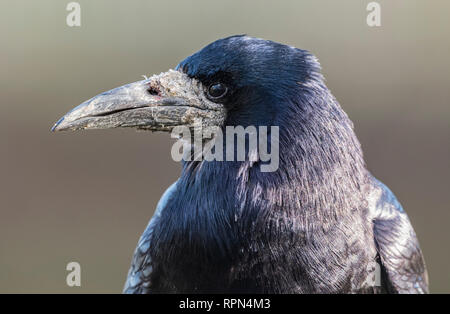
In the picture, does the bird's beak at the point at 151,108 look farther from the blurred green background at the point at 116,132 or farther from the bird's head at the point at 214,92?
the blurred green background at the point at 116,132

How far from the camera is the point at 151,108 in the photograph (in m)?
3.41

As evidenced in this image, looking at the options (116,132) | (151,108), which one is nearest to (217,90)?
(151,108)

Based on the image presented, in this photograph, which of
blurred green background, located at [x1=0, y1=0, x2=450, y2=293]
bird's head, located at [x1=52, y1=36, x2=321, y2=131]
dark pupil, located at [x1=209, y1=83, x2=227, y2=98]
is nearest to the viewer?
bird's head, located at [x1=52, y1=36, x2=321, y2=131]

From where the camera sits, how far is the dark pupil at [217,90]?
337 centimetres

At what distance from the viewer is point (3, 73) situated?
29.3 feet

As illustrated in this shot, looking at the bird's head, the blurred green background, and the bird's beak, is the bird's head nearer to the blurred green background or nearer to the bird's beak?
the bird's beak

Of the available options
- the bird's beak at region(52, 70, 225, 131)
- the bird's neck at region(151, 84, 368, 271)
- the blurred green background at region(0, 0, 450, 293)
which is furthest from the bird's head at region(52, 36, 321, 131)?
the blurred green background at region(0, 0, 450, 293)

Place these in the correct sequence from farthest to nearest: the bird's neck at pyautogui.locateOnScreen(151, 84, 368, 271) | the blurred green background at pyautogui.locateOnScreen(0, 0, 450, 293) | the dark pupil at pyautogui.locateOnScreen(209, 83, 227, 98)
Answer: the blurred green background at pyautogui.locateOnScreen(0, 0, 450, 293), the dark pupil at pyautogui.locateOnScreen(209, 83, 227, 98), the bird's neck at pyautogui.locateOnScreen(151, 84, 368, 271)

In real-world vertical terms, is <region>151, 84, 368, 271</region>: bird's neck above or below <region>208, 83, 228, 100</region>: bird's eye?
below

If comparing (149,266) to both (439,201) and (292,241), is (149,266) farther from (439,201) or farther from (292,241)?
(439,201)

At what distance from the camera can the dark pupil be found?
3.37m

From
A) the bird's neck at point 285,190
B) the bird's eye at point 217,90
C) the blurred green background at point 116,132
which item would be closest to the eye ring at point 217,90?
the bird's eye at point 217,90

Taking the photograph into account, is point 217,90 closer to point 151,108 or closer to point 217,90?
point 217,90

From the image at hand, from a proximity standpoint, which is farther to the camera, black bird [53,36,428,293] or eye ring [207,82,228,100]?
eye ring [207,82,228,100]
